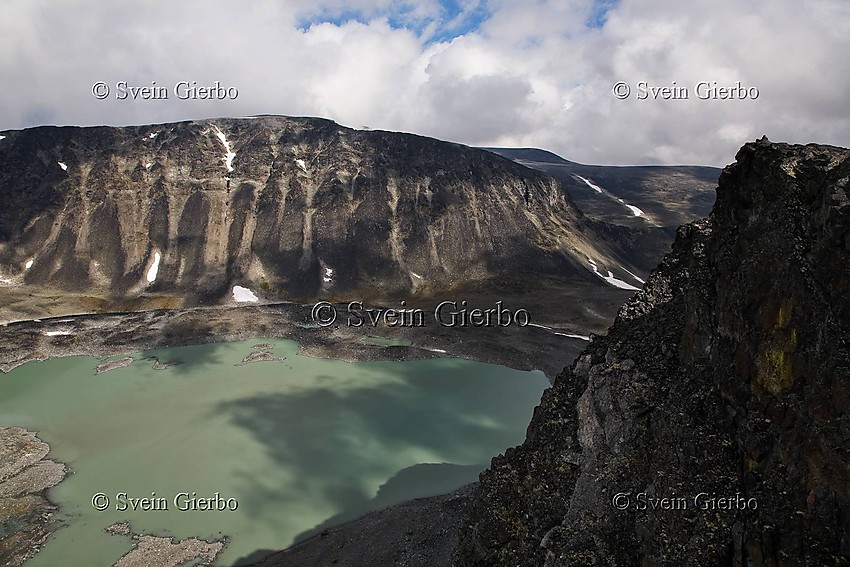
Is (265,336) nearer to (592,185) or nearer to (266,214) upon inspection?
(266,214)

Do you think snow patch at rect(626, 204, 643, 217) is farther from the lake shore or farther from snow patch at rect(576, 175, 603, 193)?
the lake shore

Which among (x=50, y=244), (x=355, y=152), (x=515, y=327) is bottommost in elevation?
(x=515, y=327)

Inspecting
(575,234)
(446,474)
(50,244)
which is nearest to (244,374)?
(446,474)

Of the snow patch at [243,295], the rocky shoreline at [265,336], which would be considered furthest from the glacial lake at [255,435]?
the snow patch at [243,295]

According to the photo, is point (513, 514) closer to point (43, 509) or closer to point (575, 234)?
point (43, 509)

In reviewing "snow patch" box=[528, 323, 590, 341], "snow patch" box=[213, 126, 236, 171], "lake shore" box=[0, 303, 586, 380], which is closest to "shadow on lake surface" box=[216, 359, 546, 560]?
"lake shore" box=[0, 303, 586, 380]
